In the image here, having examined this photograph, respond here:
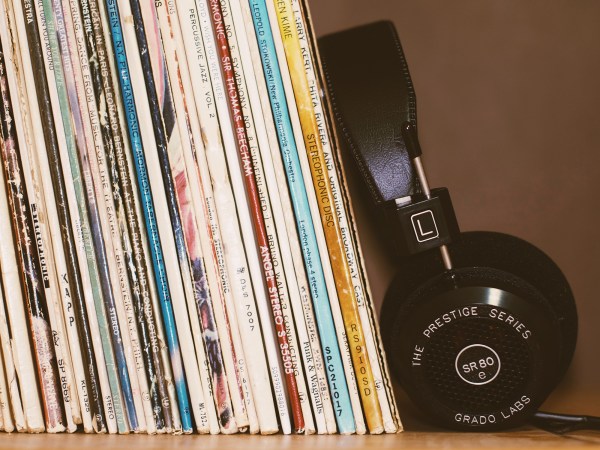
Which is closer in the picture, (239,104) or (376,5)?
(239,104)

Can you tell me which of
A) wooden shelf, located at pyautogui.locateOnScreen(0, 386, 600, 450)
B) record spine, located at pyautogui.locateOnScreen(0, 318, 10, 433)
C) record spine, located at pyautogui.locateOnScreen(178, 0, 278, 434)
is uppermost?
record spine, located at pyautogui.locateOnScreen(178, 0, 278, 434)

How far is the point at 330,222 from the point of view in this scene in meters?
0.64

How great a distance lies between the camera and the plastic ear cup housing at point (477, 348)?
0.61 m

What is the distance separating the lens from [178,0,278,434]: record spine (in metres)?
0.64

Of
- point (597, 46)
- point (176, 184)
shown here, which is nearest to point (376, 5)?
point (597, 46)

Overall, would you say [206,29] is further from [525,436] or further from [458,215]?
[525,436]

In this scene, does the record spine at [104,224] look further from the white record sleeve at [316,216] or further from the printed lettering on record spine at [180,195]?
the white record sleeve at [316,216]

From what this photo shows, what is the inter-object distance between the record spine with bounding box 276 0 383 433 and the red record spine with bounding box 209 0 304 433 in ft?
0.21

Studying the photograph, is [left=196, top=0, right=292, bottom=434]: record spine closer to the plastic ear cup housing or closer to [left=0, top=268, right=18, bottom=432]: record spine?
the plastic ear cup housing

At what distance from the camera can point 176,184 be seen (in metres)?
0.65

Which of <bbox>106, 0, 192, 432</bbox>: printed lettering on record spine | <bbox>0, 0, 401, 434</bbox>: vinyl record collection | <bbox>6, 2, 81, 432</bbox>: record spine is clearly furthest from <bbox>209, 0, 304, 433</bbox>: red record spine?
<bbox>6, 2, 81, 432</bbox>: record spine

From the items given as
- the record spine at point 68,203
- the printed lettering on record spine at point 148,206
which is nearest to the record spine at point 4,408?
the record spine at point 68,203

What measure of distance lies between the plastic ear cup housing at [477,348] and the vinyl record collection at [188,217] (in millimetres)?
45

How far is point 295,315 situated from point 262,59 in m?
0.29
